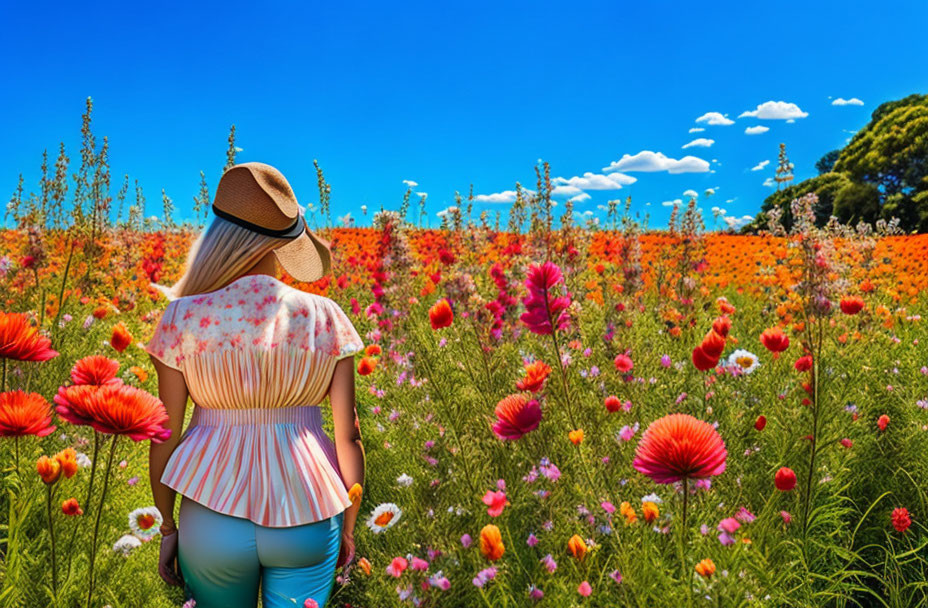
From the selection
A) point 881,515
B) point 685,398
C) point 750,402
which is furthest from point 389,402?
point 881,515

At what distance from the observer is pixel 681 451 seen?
3.87 feet

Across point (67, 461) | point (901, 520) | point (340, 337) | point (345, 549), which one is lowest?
point (901, 520)

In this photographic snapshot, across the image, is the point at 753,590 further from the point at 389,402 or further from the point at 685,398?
the point at 389,402

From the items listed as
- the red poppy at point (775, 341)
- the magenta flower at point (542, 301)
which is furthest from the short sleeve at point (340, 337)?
the red poppy at point (775, 341)

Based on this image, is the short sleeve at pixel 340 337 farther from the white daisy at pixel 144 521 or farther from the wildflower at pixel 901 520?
the wildflower at pixel 901 520

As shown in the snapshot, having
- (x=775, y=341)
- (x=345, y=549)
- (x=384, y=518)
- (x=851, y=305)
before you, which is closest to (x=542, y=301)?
(x=384, y=518)

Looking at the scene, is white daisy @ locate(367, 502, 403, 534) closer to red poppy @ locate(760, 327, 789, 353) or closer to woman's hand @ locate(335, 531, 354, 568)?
woman's hand @ locate(335, 531, 354, 568)

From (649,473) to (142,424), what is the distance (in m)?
1.02

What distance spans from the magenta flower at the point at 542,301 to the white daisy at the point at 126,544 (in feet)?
5.08

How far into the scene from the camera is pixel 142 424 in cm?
135

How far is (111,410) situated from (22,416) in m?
0.35

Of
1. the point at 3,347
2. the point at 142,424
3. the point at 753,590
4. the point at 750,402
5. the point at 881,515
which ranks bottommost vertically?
the point at 881,515

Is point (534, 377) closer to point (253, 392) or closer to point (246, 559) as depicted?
point (253, 392)

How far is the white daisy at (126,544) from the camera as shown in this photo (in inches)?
87.7
